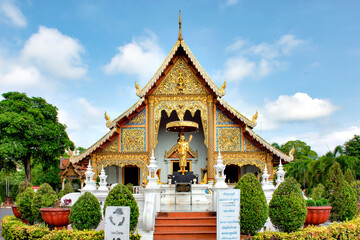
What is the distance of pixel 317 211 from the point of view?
27.9 ft

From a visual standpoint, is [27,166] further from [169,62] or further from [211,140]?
[211,140]

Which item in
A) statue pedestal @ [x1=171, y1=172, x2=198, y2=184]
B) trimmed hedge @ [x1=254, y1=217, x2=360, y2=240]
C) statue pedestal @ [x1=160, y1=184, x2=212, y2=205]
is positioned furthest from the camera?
statue pedestal @ [x1=171, y1=172, x2=198, y2=184]

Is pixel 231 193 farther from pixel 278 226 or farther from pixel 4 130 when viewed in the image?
pixel 4 130

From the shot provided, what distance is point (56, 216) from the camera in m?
8.19

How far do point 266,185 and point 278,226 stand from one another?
11.5ft

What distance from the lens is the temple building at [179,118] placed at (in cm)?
1379

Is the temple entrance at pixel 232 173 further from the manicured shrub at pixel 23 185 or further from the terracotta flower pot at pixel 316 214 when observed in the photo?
the manicured shrub at pixel 23 185

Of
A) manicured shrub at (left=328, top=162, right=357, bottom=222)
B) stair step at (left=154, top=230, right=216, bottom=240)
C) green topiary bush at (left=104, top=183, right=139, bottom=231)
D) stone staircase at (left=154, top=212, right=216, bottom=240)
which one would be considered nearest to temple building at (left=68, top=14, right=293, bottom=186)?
manicured shrub at (left=328, top=162, right=357, bottom=222)

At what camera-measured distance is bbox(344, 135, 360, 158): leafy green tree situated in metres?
37.2

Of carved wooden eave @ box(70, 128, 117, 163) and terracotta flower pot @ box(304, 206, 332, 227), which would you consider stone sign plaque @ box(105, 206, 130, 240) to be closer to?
terracotta flower pot @ box(304, 206, 332, 227)

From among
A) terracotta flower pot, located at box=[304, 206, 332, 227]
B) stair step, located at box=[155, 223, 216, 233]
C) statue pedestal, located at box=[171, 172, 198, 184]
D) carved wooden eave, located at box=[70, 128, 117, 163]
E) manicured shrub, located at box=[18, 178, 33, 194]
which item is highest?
carved wooden eave, located at box=[70, 128, 117, 163]

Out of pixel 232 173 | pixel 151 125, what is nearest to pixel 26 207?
pixel 151 125

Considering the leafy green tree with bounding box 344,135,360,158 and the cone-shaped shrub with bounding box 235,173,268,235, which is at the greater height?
the leafy green tree with bounding box 344,135,360,158

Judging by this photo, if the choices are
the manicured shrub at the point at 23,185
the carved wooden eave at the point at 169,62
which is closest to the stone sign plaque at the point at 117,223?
the manicured shrub at the point at 23,185
